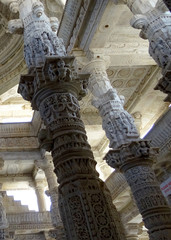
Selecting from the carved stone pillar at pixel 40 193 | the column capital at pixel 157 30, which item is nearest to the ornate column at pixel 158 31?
the column capital at pixel 157 30

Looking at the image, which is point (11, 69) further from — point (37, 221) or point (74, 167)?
point (74, 167)

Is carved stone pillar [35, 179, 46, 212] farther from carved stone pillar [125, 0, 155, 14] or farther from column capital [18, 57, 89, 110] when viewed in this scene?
column capital [18, 57, 89, 110]

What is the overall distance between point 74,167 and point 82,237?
838 mm

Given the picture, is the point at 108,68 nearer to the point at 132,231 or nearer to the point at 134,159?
the point at 134,159

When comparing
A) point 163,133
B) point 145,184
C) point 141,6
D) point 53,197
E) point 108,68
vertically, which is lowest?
point 145,184

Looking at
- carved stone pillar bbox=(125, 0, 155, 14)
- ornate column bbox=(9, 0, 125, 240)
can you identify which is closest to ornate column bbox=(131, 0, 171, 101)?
carved stone pillar bbox=(125, 0, 155, 14)

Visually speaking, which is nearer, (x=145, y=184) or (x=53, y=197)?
(x=145, y=184)

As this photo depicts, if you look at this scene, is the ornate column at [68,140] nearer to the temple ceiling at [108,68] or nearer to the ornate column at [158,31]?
the ornate column at [158,31]

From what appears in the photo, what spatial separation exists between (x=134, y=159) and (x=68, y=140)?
325 cm

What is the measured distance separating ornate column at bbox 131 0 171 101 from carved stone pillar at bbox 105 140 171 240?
2.18 metres

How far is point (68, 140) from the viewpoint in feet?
14.5

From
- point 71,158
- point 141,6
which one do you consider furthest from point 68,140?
point 141,6

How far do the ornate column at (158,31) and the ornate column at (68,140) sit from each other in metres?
1.46

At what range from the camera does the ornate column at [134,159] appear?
6.61m
